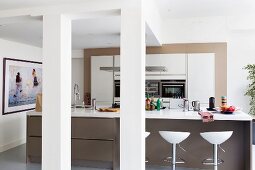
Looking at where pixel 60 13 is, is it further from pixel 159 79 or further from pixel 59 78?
pixel 159 79

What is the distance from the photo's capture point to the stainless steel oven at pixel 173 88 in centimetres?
652

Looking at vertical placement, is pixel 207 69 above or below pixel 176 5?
below

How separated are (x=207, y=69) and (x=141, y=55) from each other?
3646mm

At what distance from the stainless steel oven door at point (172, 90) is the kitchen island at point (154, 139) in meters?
2.14

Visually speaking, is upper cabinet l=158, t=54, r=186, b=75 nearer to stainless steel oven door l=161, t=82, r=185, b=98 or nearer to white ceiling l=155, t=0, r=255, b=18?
stainless steel oven door l=161, t=82, r=185, b=98

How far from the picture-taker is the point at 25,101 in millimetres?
6590

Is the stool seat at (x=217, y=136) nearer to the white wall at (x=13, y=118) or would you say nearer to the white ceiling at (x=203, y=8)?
the white ceiling at (x=203, y=8)

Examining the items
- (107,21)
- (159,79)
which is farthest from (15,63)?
(159,79)

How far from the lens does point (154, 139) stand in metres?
4.50

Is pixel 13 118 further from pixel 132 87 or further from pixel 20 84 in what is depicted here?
pixel 132 87

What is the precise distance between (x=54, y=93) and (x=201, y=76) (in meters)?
3.99

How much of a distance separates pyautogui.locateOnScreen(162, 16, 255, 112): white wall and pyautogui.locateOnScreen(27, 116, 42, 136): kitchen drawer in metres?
3.85

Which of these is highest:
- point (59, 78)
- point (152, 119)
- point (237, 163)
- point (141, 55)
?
point (141, 55)

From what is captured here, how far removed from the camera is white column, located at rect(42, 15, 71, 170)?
11.2ft
